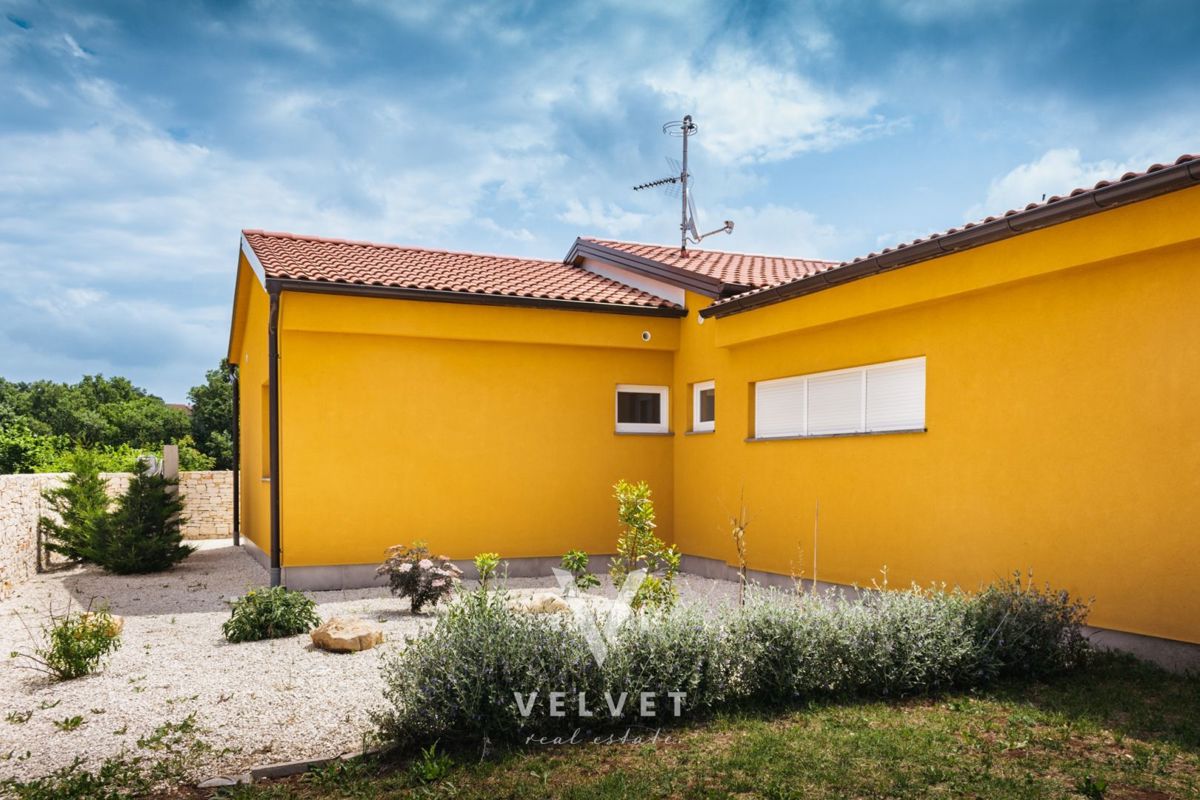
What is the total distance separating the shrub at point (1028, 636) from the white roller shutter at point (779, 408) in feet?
14.0

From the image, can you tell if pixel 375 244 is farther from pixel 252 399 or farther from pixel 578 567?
pixel 578 567

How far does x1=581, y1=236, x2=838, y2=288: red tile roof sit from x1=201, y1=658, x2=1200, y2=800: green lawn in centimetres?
748

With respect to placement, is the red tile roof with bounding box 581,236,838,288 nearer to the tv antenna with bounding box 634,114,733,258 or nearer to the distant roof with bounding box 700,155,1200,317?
the tv antenna with bounding box 634,114,733,258

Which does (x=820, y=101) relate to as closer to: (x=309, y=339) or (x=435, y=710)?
(x=309, y=339)

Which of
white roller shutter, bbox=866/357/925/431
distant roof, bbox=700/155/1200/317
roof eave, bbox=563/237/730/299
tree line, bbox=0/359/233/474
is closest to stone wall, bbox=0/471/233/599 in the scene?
roof eave, bbox=563/237/730/299

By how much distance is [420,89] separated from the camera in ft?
47.4

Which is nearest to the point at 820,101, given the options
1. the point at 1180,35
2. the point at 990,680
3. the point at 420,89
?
the point at 1180,35

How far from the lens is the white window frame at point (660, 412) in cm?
1310

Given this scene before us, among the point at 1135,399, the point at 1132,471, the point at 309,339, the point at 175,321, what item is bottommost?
the point at 1132,471

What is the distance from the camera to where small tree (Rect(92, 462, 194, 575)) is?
13516mm

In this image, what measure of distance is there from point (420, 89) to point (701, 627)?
11.9 metres

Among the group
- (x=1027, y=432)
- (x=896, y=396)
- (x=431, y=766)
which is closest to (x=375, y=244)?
(x=896, y=396)

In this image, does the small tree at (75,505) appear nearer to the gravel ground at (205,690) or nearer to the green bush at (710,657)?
the gravel ground at (205,690)

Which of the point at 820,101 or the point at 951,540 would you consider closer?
the point at 951,540
